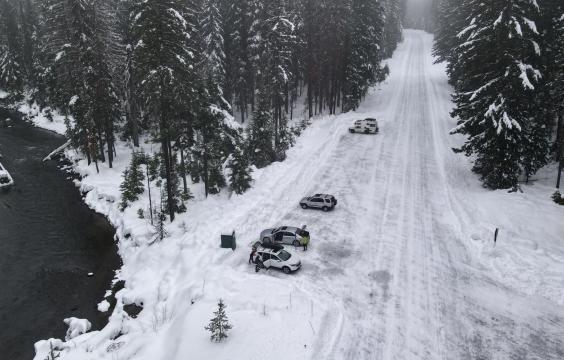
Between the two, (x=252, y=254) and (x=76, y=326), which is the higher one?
(x=252, y=254)

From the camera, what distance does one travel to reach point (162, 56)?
2722 centimetres

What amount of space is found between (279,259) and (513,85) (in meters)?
20.1

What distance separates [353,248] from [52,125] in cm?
5959

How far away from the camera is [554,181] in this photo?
30984 mm

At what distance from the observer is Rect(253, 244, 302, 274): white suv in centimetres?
2236

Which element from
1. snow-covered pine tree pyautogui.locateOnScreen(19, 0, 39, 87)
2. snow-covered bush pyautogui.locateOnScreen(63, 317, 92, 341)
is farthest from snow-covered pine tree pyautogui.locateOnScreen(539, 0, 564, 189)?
snow-covered pine tree pyautogui.locateOnScreen(19, 0, 39, 87)

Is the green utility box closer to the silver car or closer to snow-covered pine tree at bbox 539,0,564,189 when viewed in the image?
the silver car

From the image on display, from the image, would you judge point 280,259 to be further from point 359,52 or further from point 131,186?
point 359,52

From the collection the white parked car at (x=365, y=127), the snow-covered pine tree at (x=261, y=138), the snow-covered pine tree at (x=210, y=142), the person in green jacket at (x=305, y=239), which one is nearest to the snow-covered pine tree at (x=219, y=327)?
the person in green jacket at (x=305, y=239)

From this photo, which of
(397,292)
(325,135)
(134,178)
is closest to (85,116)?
(134,178)

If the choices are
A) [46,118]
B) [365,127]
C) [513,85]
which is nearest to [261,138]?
[365,127]

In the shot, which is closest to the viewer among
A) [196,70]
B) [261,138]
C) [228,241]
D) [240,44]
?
[228,241]

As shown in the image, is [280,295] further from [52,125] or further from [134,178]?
[52,125]

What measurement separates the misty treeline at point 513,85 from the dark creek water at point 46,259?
1075 inches
